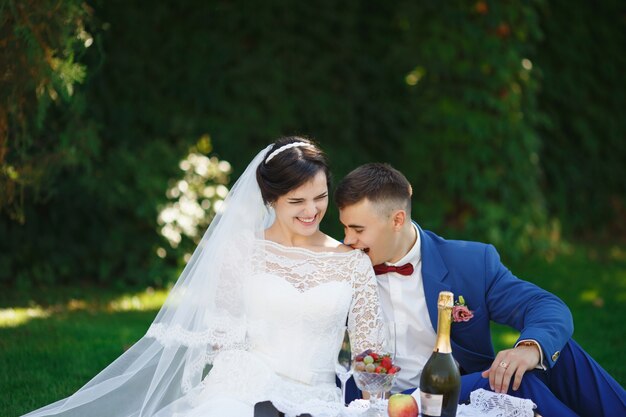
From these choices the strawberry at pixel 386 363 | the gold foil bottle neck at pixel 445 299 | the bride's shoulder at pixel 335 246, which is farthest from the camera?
the bride's shoulder at pixel 335 246

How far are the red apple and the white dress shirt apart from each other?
0.86 metres

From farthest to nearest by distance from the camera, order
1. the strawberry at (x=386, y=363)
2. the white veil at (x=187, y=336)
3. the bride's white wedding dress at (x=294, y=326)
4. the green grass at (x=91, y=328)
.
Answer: the green grass at (x=91, y=328), the white veil at (x=187, y=336), the bride's white wedding dress at (x=294, y=326), the strawberry at (x=386, y=363)

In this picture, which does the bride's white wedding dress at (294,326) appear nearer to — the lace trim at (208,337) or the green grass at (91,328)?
the lace trim at (208,337)

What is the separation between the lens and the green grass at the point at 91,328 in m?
4.88

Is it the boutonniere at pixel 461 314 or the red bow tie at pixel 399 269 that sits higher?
the red bow tie at pixel 399 269

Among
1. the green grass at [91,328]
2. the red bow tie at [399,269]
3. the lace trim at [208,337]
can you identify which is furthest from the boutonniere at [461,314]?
the green grass at [91,328]

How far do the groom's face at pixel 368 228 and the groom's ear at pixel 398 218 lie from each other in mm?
20

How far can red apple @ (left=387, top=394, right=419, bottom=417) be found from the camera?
9.93 feet

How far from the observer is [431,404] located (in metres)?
3.00

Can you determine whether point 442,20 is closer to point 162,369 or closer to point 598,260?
point 598,260

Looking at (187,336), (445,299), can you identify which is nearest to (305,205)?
(187,336)

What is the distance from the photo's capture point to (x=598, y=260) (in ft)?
32.0

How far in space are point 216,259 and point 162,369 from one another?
565 mm

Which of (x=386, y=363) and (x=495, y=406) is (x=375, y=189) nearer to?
(x=386, y=363)
